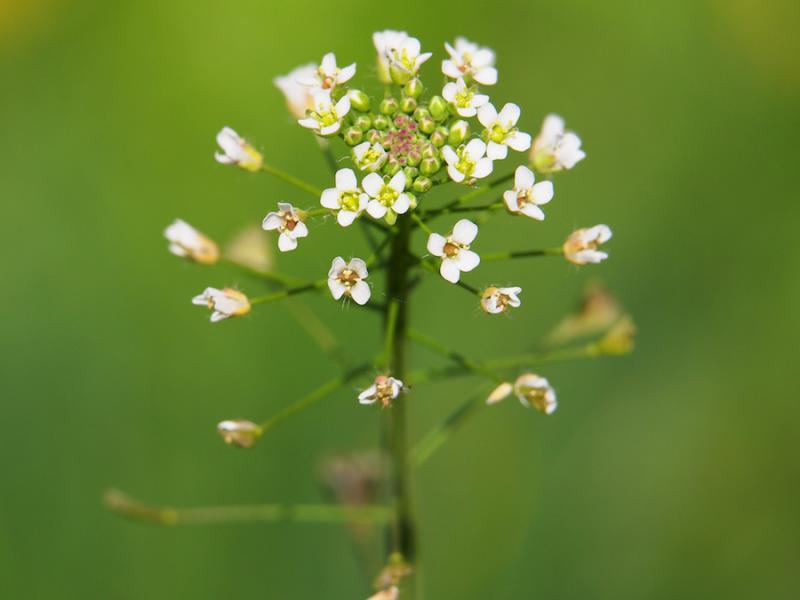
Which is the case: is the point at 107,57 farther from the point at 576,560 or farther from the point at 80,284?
A: the point at 576,560

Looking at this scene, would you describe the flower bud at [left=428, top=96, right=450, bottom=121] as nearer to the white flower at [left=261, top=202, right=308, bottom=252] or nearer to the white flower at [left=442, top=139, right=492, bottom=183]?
the white flower at [left=442, top=139, right=492, bottom=183]

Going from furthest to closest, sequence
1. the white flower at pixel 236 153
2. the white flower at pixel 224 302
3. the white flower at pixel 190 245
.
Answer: the white flower at pixel 190 245 < the white flower at pixel 236 153 < the white flower at pixel 224 302

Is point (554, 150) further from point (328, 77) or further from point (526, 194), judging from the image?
point (328, 77)

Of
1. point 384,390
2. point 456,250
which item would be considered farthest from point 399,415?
point 456,250

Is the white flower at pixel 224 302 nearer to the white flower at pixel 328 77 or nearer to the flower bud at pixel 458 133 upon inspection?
the white flower at pixel 328 77

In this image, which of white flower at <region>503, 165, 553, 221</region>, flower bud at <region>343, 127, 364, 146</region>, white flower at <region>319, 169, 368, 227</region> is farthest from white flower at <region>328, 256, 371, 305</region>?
white flower at <region>503, 165, 553, 221</region>

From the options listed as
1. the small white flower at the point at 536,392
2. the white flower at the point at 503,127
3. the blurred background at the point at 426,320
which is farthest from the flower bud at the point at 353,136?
the blurred background at the point at 426,320
